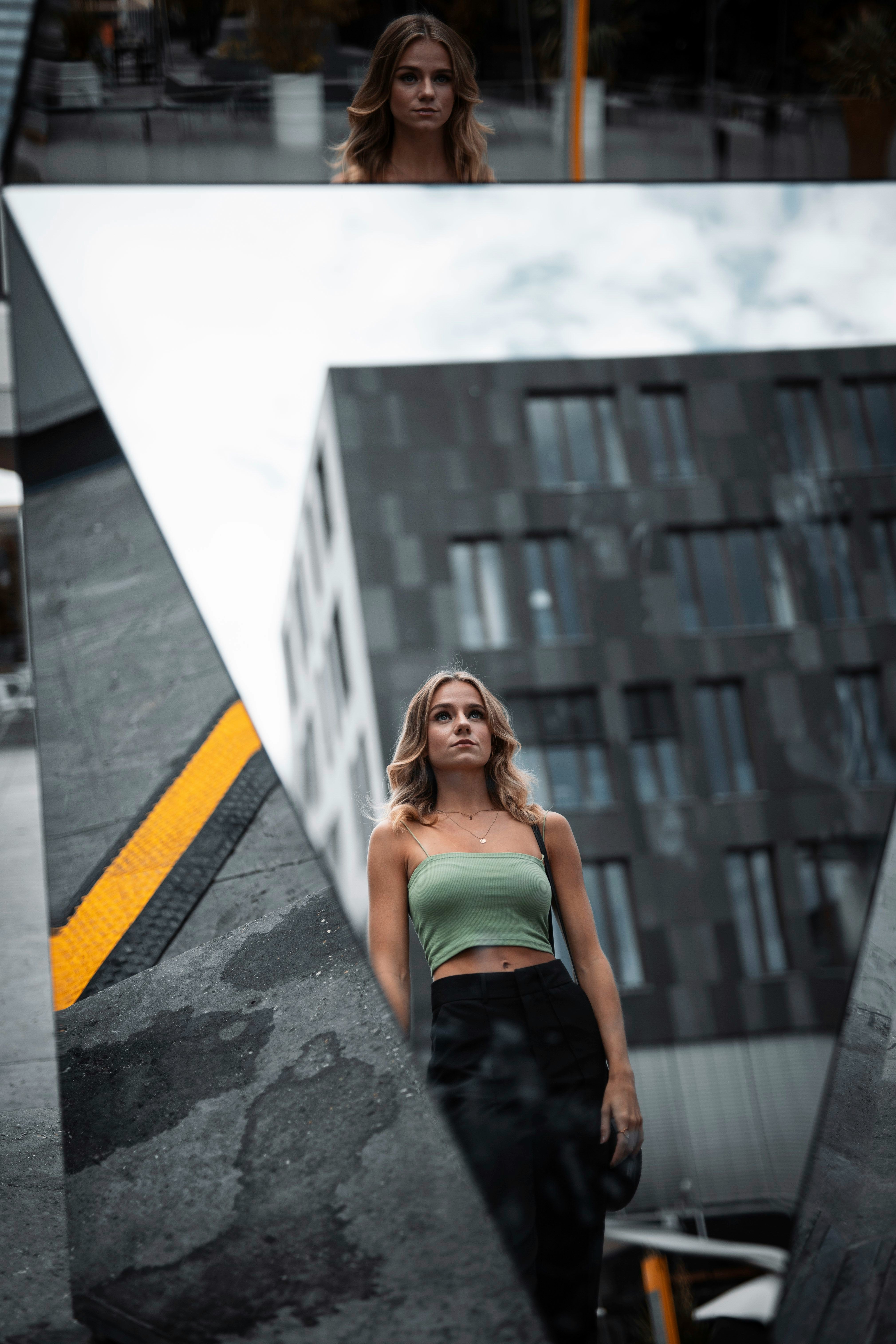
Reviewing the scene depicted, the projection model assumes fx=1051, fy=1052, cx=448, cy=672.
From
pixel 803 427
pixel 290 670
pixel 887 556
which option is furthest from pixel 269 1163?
pixel 803 427

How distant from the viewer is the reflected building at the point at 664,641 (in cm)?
316

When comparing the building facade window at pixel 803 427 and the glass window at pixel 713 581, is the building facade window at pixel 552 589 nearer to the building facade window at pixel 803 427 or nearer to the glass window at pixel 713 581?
the glass window at pixel 713 581

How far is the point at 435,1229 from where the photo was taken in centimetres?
268

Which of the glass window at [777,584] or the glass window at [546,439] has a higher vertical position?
the glass window at [546,439]

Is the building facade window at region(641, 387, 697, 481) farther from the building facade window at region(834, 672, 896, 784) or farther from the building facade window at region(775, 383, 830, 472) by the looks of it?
the building facade window at region(834, 672, 896, 784)

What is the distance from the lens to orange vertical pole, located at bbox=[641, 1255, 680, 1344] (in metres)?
2.62

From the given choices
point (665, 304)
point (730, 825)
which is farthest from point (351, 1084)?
point (665, 304)

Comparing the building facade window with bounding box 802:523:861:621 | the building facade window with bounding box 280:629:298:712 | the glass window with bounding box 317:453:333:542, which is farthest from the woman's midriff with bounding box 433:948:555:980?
the building facade window with bounding box 802:523:861:621

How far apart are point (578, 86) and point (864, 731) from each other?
8.04 ft

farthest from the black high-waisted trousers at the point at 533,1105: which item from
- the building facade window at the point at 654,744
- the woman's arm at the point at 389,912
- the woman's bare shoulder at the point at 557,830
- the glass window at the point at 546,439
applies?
the glass window at the point at 546,439

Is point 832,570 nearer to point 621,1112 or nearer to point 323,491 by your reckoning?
point 323,491

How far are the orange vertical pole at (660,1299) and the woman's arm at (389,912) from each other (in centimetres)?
92

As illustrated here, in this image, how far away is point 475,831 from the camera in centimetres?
280

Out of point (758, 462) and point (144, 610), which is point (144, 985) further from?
point (758, 462)
